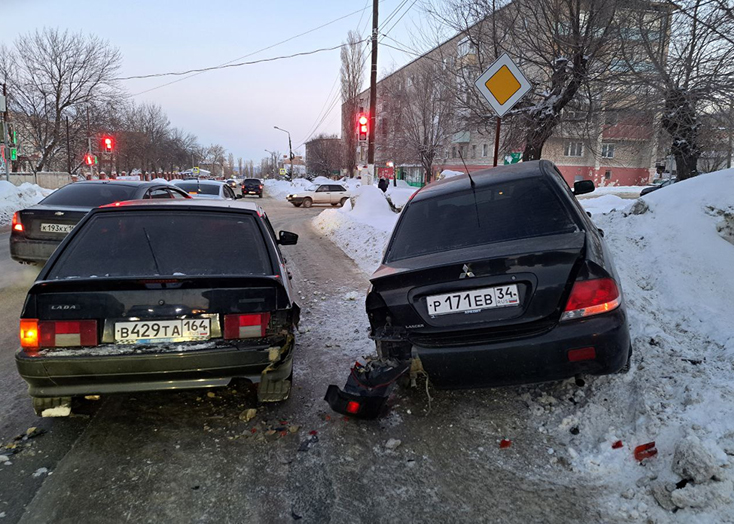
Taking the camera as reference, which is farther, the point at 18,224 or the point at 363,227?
the point at 363,227

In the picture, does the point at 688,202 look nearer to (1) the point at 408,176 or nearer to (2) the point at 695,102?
(2) the point at 695,102

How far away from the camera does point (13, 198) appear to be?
17750 millimetres

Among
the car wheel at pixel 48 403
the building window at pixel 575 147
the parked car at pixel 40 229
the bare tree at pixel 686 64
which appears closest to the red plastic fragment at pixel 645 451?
the car wheel at pixel 48 403

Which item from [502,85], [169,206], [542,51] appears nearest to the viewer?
[169,206]

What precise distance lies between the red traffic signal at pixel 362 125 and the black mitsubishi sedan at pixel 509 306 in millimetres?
14847

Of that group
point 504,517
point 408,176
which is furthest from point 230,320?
point 408,176

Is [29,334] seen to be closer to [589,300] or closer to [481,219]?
[481,219]

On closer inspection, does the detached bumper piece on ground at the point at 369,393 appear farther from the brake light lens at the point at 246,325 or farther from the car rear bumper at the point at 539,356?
the brake light lens at the point at 246,325

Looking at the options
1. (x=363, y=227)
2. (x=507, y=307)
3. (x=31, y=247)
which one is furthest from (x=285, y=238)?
(x=363, y=227)

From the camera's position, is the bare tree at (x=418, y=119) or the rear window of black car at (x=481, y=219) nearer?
the rear window of black car at (x=481, y=219)

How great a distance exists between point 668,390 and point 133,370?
3315mm

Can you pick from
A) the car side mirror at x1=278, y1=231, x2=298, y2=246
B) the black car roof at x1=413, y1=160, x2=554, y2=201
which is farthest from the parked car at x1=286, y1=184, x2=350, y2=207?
the black car roof at x1=413, y1=160, x2=554, y2=201

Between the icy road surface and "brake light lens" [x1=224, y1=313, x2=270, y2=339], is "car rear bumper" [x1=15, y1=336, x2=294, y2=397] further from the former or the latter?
the icy road surface

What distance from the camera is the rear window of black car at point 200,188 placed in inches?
513
